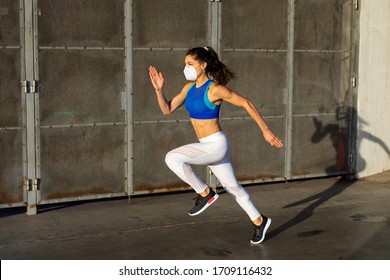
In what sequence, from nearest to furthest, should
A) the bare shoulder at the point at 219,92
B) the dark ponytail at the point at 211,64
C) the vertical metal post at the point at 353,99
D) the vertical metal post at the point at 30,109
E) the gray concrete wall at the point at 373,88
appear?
the bare shoulder at the point at 219,92 < the dark ponytail at the point at 211,64 < the vertical metal post at the point at 30,109 < the vertical metal post at the point at 353,99 < the gray concrete wall at the point at 373,88

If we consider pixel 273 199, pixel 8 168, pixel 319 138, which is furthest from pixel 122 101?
pixel 319 138

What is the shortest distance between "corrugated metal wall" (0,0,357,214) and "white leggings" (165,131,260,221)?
2427 mm

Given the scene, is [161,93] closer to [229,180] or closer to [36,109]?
[229,180]

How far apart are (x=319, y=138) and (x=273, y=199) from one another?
68.2 inches

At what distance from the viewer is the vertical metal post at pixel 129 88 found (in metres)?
11.1

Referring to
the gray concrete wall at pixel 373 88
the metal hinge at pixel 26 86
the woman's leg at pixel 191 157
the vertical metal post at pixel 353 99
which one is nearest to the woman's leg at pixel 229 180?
the woman's leg at pixel 191 157

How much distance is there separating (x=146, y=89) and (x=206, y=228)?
7.98ft

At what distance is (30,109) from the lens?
1056 centimetres

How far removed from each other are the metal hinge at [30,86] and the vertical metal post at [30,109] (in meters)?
0.04

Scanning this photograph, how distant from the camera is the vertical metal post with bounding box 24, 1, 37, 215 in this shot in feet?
34.1

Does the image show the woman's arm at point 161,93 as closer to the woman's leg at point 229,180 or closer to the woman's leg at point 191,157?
the woman's leg at point 191,157

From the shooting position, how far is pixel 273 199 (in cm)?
1183

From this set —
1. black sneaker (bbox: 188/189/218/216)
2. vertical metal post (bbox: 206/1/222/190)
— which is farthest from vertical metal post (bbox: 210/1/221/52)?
black sneaker (bbox: 188/189/218/216)

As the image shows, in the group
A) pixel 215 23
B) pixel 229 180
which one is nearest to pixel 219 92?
pixel 229 180
